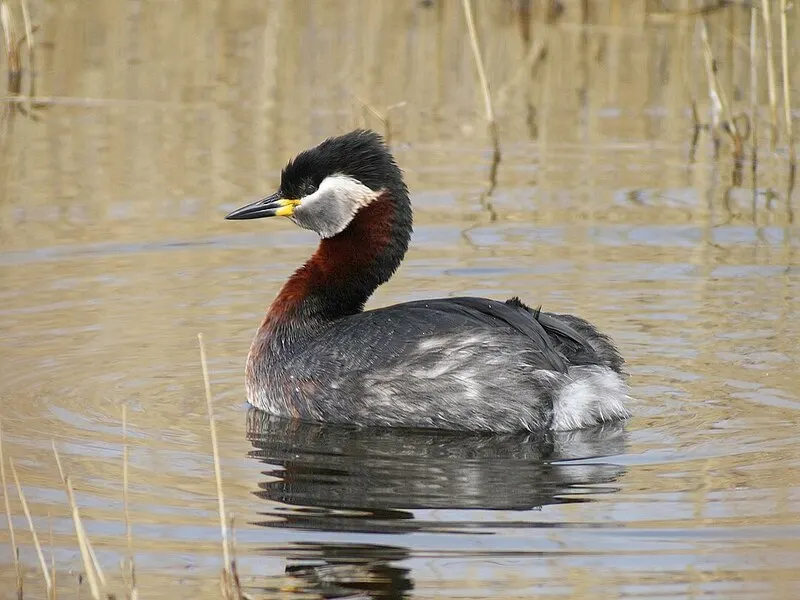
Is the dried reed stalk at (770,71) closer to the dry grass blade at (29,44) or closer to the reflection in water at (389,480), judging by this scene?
the reflection in water at (389,480)

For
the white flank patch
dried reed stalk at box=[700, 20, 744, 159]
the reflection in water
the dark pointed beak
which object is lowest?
the reflection in water

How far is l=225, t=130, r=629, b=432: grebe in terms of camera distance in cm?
632

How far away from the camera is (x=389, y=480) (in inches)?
224

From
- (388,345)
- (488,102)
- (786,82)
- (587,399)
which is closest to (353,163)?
(388,345)

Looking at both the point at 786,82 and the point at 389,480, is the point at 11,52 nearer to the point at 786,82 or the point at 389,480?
the point at 786,82

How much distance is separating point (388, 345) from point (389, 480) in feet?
3.08

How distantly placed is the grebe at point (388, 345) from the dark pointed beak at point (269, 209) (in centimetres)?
8

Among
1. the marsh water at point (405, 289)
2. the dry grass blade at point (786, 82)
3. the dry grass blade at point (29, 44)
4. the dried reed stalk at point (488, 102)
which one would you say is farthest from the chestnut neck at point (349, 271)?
the dry grass blade at point (29, 44)

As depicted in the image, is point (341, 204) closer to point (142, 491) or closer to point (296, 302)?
point (296, 302)

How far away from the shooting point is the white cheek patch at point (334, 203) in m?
7.05

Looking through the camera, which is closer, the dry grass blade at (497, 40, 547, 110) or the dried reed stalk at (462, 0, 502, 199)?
the dried reed stalk at (462, 0, 502, 199)

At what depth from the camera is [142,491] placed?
5543mm

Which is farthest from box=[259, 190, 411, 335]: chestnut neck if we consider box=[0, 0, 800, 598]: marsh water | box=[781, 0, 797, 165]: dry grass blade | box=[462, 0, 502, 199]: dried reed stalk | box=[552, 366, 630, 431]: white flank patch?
box=[781, 0, 797, 165]: dry grass blade

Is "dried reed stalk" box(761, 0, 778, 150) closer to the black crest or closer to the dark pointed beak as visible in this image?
the black crest
